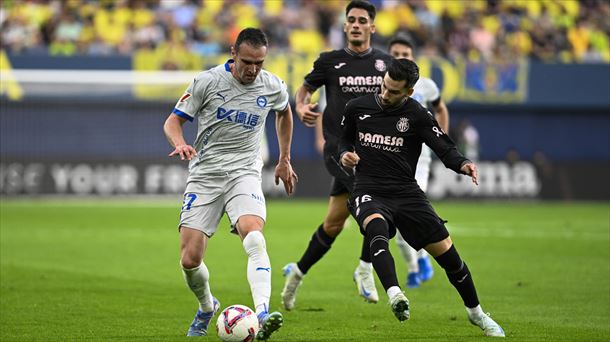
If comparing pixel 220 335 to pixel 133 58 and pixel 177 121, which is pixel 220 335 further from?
pixel 133 58

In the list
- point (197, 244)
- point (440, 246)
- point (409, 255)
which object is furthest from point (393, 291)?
point (409, 255)

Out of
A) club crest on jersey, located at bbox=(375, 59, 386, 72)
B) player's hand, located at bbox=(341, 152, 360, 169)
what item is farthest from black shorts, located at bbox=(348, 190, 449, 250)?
club crest on jersey, located at bbox=(375, 59, 386, 72)

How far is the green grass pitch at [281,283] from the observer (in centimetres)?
895

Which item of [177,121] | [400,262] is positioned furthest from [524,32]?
[177,121]

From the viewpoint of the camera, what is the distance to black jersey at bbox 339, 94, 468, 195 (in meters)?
8.67

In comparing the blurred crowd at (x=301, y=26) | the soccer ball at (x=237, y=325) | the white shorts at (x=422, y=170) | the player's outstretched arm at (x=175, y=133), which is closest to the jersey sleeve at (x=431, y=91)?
the white shorts at (x=422, y=170)

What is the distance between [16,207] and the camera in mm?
25375

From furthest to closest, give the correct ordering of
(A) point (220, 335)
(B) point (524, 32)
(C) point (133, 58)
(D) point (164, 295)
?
(B) point (524, 32)
(C) point (133, 58)
(D) point (164, 295)
(A) point (220, 335)

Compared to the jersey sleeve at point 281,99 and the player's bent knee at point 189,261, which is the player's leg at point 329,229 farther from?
the player's bent knee at point 189,261

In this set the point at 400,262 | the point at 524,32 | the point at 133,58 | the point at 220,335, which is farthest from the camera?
the point at 524,32

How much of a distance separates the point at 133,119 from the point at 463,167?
866 inches

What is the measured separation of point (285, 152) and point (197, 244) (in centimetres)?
120

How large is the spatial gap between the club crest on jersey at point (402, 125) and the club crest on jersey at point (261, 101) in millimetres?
1091

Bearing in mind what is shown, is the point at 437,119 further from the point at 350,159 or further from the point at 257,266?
the point at 257,266
